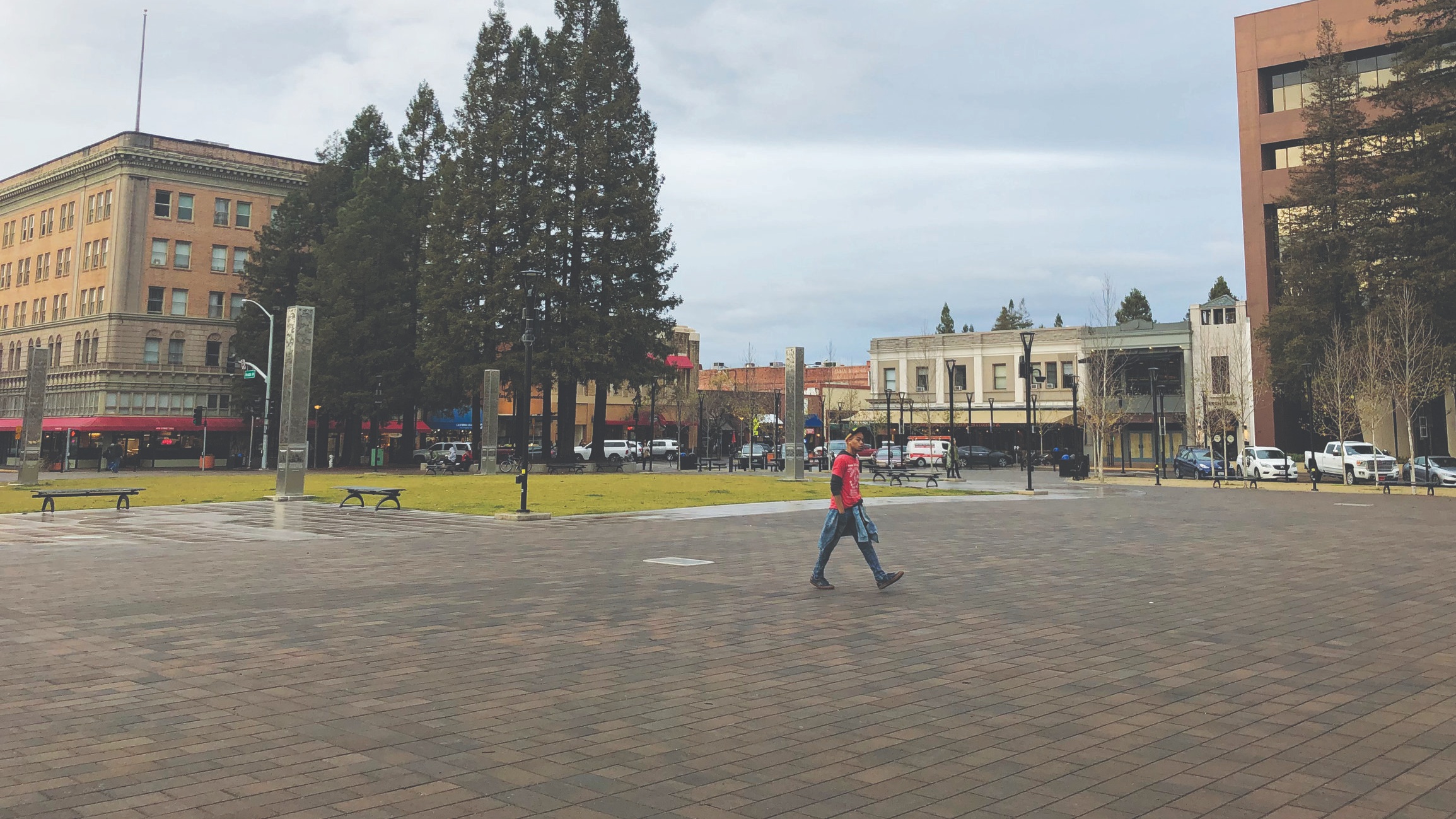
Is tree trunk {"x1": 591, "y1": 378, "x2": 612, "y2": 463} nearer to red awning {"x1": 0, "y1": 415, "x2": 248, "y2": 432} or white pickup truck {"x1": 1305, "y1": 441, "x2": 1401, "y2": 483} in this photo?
red awning {"x1": 0, "y1": 415, "x2": 248, "y2": 432}

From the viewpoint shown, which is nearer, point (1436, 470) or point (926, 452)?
point (1436, 470)

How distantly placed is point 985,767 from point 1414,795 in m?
1.82

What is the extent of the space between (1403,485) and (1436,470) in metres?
1.61

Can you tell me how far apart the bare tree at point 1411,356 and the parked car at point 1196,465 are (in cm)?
799

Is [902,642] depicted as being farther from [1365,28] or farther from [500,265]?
[1365,28]

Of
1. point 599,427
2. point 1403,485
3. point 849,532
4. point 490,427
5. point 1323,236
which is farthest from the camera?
point 599,427

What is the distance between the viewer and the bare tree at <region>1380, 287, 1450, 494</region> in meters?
38.4

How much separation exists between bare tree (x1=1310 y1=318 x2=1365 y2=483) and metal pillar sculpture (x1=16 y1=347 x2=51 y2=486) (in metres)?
48.6

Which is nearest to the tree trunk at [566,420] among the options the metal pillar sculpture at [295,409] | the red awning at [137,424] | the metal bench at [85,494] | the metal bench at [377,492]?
the metal pillar sculpture at [295,409]

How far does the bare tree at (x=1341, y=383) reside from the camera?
4009 cm

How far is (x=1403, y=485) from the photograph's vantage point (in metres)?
36.8

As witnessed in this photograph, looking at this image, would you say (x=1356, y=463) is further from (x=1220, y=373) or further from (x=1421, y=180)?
(x=1220, y=373)

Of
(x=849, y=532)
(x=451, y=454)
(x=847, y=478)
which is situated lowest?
(x=849, y=532)

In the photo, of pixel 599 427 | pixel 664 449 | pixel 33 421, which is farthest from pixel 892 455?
pixel 33 421
